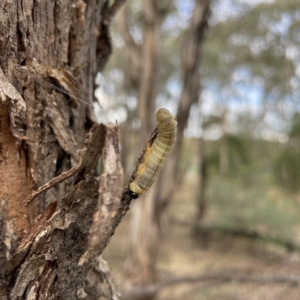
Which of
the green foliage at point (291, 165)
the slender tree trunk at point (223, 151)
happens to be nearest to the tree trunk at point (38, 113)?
the green foliage at point (291, 165)

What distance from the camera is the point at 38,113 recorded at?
1.59 ft

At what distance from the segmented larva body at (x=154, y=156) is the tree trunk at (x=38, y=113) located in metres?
0.07

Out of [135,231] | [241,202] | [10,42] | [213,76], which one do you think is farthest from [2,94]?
[213,76]

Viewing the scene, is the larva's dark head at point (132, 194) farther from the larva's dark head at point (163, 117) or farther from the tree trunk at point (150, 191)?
the tree trunk at point (150, 191)

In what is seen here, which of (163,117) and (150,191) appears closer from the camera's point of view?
(163,117)

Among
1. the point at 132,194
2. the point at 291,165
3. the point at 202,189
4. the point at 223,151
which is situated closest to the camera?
the point at 132,194

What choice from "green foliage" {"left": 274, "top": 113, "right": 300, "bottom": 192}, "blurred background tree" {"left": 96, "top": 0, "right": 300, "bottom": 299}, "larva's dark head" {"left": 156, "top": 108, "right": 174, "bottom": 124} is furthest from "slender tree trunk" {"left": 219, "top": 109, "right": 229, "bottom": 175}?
"larva's dark head" {"left": 156, "top": 108, "right": 174, "bottom": 124}

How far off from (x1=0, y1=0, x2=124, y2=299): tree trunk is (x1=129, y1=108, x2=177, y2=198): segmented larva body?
0.07 metres

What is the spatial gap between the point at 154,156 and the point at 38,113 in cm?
18

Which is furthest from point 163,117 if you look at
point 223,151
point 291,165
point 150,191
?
point 223,151

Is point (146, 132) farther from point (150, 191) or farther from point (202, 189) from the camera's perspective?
point (202, 189)

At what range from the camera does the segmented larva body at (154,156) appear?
46cm

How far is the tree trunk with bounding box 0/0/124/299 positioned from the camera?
0.43 metres

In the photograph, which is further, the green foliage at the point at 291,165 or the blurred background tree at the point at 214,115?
the green foliage at the point at 291,165
